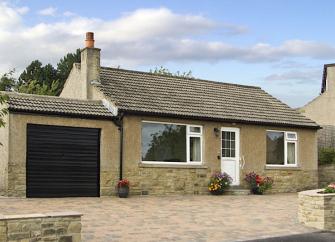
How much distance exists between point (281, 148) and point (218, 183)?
13.6 ft

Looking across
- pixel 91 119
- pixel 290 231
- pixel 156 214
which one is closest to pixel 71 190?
pixel 91 119

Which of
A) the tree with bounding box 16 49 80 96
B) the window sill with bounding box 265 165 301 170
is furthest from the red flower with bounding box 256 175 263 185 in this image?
the tree with bounding box 16 49 80 96

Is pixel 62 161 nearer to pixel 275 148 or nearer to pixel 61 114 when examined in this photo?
pixel 61 114

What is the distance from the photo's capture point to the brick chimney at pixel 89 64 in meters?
21.1

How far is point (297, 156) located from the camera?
24234mm

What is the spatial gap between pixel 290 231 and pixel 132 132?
8.36 meters

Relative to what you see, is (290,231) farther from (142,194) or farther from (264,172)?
(264,172)

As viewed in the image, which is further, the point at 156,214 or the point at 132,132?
the point at 132,132

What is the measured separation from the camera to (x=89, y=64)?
2114cm

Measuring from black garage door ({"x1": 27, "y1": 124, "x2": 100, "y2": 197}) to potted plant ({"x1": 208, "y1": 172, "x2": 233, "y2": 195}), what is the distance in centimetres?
468

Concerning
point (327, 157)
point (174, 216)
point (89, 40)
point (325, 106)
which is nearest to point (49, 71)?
point (325, 106)

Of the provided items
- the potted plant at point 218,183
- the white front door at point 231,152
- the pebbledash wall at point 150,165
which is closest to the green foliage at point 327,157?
the pebbledash wall at point 150,165

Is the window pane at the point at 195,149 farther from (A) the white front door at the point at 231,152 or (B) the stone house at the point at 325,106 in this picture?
(B) the stone house at the point at 325,106

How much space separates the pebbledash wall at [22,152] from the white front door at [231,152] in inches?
201
